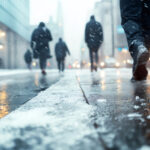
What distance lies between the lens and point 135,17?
2.51 m

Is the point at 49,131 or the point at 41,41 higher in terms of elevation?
the point at 41,41

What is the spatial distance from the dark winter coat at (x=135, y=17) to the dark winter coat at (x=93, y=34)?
4547 millimetres

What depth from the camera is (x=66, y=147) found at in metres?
0.58

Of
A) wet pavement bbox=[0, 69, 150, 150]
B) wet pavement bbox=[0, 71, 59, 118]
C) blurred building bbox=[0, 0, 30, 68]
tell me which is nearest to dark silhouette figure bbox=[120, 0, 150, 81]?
wet pavement bbox=[0, 71, 59, 118]

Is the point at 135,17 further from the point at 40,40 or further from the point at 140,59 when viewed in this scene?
the point at 40,40

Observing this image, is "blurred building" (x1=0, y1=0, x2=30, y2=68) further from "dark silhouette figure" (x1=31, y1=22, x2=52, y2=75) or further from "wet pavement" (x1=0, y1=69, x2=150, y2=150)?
"wet pavement" (x1=0, y1=69, x2=150, y2=150)

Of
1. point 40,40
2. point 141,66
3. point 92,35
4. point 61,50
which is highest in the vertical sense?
point 92,35

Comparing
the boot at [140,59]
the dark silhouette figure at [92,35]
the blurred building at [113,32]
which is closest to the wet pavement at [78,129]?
the boot at [140,59]

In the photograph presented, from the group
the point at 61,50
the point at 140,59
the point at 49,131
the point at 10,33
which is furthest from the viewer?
the point at 10,33

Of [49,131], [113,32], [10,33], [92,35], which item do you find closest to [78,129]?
[49,131]

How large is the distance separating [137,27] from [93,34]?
4850 millimetres

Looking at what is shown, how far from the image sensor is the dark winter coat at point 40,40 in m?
7.25

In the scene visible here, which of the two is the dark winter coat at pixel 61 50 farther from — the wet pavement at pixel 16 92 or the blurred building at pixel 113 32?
the blurred building at pixel 113 32

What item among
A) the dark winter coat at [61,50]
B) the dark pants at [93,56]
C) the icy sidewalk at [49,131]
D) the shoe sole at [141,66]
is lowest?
the icy sidewalk at [49,131]
